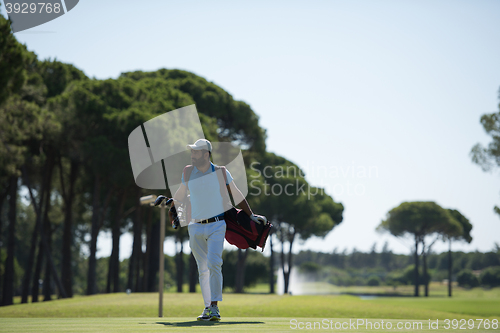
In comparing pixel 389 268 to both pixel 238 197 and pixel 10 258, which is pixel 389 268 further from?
pixel 238 197

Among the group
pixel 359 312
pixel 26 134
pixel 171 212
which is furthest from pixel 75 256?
pixel 171 212

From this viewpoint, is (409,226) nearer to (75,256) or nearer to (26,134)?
(75,256)

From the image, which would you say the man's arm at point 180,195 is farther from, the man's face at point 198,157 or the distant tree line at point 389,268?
the distant tree line at point 389,268

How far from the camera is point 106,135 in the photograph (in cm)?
2583

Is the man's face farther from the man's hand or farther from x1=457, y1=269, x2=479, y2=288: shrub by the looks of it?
x1=457, y1=269, x2=479, y2=288: shrub

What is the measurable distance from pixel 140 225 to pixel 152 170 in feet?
25.2

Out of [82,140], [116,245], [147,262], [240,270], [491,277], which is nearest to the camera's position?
[82,140]

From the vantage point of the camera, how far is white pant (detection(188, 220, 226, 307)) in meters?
5.60

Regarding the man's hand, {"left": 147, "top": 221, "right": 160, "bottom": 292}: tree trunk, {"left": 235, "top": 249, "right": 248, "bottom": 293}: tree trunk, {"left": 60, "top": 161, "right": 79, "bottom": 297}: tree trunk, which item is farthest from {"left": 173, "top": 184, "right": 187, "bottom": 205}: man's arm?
{"left": 235, "top": 249, "right": 248, "bottom": 293}: tree trunk

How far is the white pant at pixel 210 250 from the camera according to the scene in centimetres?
560

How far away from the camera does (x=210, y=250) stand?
5.62m

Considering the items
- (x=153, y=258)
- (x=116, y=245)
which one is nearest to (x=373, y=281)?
(x=153, y=258)

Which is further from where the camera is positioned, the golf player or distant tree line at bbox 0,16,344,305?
distant tree line at bbox 0,16,344,305

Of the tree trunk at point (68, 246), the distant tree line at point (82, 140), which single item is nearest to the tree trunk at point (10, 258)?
the distant tree line at point (82, 140)
